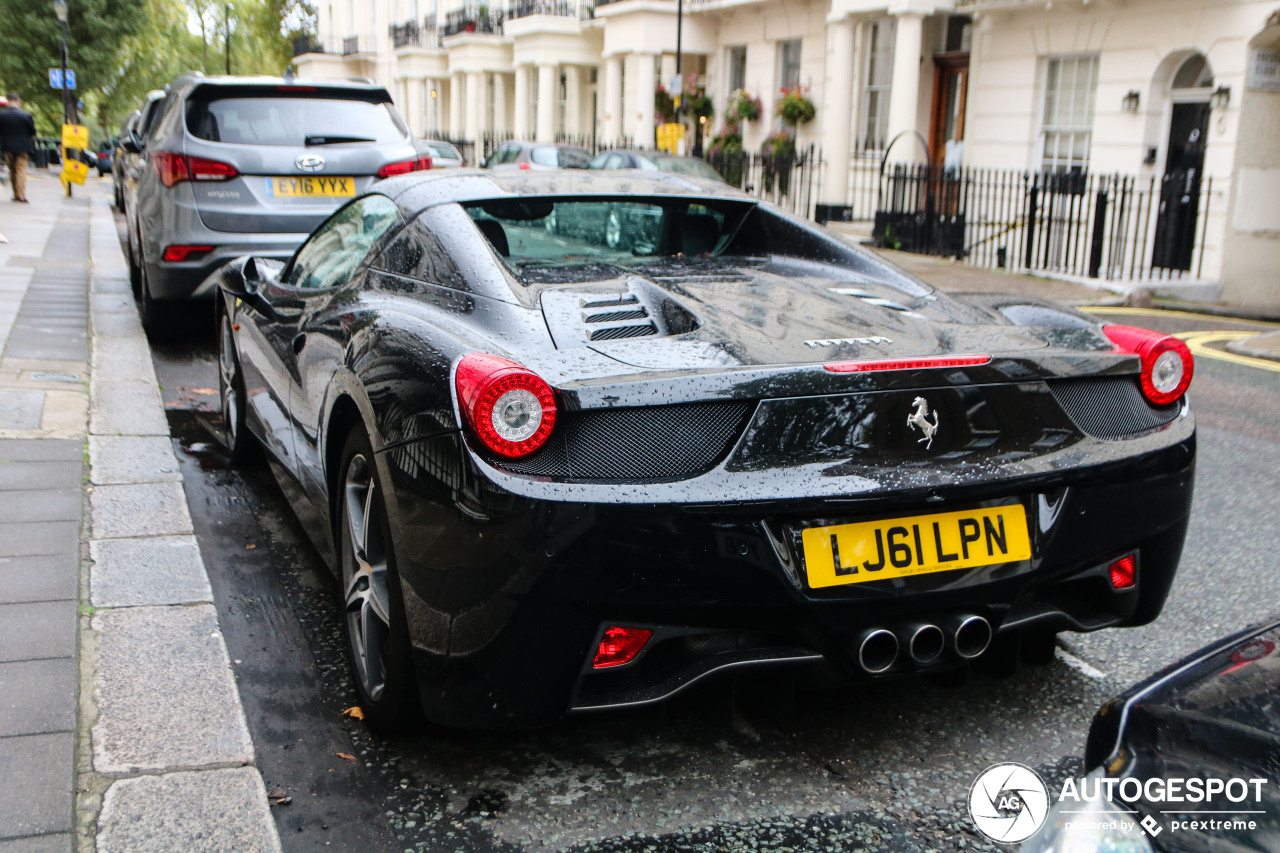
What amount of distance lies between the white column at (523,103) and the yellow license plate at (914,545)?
125 ft

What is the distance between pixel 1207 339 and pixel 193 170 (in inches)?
342

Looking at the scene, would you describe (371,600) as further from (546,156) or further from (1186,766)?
(546,156)

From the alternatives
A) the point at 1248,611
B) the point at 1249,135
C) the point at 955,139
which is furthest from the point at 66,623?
the point at 955,139

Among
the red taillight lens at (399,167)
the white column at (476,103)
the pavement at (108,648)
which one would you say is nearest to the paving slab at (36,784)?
the pavement at (108,648)

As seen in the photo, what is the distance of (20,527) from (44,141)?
47.8 metres

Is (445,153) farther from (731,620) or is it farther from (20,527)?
(731,620)

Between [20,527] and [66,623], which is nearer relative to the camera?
[66,623]

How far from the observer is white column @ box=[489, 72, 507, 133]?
42.9m

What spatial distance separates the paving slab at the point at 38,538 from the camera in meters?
3.98

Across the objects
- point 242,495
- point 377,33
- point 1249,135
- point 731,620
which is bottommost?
point 242,495

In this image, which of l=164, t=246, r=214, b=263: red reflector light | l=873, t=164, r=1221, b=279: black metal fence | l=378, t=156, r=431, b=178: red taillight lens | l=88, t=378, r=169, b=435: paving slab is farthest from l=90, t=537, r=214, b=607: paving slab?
l=873, t=164, r=1221, b=279: black metal fence

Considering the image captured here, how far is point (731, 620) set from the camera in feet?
7.93

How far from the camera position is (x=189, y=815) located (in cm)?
249

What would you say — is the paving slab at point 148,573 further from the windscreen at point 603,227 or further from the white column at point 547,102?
the white column at point 547,102
